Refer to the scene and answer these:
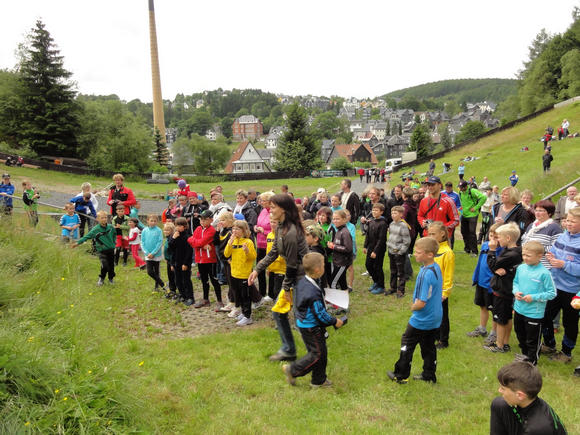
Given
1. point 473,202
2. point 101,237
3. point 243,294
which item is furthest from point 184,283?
point 473,202

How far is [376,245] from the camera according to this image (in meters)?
7.77

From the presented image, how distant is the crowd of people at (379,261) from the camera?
4516 mm

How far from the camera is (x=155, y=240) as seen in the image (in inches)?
330

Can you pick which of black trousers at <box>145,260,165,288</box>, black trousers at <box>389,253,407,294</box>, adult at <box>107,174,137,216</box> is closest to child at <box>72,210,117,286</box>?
black trousers at <box>145,260,165,288</box>

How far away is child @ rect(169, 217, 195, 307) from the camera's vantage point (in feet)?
25.0

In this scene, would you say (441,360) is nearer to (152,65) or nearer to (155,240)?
(155,240)

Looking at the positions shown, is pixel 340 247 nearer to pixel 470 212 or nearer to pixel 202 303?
pixel 202 303

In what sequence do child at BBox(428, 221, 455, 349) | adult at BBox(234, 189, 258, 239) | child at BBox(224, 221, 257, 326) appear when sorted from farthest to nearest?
adult at BBox(234, 189, 258, 239), child at BBox(224, 221, 257, 326), child at BBox(428, 221, 455, 349)

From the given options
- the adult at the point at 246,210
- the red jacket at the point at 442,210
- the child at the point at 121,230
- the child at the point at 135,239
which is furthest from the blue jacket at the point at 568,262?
the child at the point at 121,230

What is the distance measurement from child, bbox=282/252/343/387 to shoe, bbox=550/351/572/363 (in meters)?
3.22

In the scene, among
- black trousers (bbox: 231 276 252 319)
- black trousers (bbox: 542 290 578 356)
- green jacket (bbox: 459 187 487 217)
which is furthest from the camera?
green jacket (bbox: 459 187 487 217)

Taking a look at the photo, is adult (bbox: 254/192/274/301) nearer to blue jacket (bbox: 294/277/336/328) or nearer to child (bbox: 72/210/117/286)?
blue jacket (bbox: 294/277/336/328)

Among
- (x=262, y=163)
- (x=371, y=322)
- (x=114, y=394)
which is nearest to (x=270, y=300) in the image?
(x=371, y=322)

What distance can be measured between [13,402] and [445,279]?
16.4 feet
